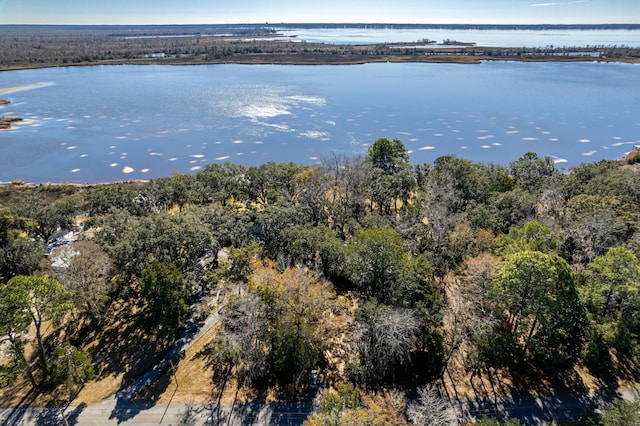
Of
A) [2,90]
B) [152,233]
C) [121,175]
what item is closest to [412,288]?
[152,233]

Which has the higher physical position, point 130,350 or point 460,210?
point 460,210

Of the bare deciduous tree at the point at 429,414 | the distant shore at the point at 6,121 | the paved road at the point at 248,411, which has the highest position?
the distant shore at the point at 6,121

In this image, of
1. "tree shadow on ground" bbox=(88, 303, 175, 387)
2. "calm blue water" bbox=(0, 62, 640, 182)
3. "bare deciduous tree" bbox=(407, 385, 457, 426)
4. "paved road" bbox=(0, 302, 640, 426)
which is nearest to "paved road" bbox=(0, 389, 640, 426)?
"paved road" bbox=(0, 302, 640, 426)

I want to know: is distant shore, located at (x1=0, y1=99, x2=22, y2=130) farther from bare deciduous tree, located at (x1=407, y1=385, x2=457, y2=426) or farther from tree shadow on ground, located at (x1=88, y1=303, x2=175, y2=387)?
bare deciduous tree, located at (x1=407, y1=385, x2=457, y2=426)

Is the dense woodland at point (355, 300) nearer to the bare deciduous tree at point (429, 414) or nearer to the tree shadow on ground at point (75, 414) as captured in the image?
the bare deciduous tree at point (429, 414)

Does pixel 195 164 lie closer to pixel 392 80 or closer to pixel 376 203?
pixel 376 203

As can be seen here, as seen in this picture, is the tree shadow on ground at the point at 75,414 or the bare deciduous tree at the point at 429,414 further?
the tree shadow on ground at the point at 75,414

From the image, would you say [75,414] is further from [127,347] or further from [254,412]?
[254,412]

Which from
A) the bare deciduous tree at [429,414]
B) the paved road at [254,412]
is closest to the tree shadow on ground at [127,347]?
the paved road at [254,412]

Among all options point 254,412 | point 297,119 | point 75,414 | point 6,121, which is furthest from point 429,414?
point 6,121
